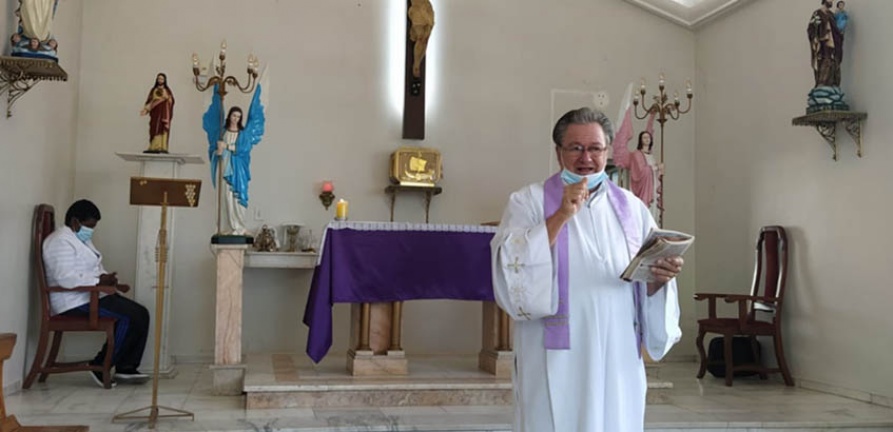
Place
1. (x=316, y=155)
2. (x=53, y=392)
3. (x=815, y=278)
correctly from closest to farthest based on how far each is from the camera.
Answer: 1. (x=53, y=392)
2. (x=815, y=278)
3. (x=316, y=155)

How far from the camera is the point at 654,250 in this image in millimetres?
2199

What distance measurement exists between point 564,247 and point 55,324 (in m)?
4.42

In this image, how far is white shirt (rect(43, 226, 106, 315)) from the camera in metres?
5.55

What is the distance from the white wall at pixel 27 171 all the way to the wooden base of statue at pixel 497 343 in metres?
3.26

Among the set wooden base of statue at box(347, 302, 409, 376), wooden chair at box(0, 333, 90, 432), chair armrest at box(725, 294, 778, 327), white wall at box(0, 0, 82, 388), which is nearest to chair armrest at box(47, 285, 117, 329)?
white wall at box(0, 0, 82, 388)

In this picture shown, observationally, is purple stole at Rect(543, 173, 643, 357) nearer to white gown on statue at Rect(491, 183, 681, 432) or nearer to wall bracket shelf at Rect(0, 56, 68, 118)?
white gown on statue at Rect(491, 183, 681, 432)

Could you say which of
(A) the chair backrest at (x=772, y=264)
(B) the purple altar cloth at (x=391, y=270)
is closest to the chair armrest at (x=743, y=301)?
(A) the chair backrest at (x=772, y=264)

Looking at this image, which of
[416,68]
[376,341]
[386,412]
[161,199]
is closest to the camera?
[161,199]

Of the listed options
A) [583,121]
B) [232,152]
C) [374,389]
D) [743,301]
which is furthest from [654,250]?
[743,301]

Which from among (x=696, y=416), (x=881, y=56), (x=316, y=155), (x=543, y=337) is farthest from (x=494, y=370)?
(x=881, y=56)

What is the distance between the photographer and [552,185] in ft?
8.37

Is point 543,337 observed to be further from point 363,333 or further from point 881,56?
point 881,56

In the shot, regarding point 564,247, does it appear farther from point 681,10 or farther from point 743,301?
point 681,10

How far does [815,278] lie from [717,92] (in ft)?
7.49
